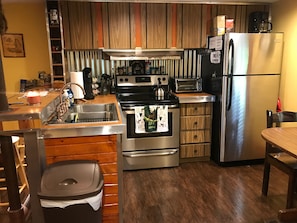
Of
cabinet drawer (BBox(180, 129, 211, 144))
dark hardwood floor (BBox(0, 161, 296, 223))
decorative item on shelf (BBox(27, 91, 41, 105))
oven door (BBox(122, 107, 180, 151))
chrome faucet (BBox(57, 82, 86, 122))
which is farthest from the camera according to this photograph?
cabinet drawer (BBox(180, 129, 211, 144))

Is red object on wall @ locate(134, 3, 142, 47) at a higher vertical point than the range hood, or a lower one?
higher

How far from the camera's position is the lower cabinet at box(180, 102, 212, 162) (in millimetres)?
3377

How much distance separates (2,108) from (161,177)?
1.99 metres

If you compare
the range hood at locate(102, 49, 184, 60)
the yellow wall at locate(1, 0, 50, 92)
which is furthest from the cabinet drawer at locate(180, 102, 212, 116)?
Answer: the yellow wall at locate(1, 0, 50, 92)

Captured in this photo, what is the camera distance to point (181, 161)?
11.6 feet

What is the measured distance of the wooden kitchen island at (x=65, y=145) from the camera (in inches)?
68.1

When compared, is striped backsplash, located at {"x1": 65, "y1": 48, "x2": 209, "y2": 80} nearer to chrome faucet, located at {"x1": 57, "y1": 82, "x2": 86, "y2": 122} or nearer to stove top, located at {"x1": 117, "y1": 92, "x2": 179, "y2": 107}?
stove top, located at {"x1": 117, "y1": 92, "x2": 179, "y2": 107}

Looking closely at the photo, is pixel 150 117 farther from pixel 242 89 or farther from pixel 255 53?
pixel 255 53

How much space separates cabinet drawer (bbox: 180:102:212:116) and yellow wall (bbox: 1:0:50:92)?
6.74 feet

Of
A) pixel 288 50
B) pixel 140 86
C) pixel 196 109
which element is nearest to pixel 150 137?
pixel 196 109

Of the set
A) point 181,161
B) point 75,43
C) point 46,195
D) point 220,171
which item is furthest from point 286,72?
point 46,195

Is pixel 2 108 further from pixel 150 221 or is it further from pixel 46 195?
pixel 150 221

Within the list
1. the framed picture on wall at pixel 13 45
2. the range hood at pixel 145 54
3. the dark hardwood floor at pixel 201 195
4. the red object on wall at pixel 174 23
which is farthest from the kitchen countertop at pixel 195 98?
the framed picture on wall at pixel 13 45

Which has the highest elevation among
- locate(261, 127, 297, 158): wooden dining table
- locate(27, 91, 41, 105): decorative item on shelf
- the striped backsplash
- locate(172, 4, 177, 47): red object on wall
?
locate(172, 4, 177, 47): red object on wall
